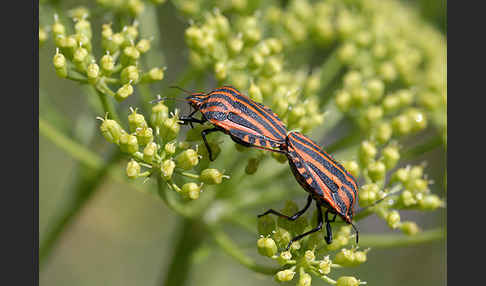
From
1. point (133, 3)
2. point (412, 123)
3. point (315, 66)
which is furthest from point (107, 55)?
point (315, 66)

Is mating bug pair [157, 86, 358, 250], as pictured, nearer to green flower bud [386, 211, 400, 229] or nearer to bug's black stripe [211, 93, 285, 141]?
bug's black stripe [211, 93, 285, 141]

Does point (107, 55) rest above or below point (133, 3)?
below

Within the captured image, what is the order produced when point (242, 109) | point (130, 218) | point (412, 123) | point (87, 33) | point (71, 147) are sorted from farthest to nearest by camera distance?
1. point (130, 218)
2. point (412, 123)
3. point (71, 147)
4. point (87, 33)
5. point (242, 109)

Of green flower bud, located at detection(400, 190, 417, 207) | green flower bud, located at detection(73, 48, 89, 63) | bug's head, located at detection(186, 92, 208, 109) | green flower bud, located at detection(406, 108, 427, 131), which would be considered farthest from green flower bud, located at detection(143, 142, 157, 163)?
green flower bud, located at detection(406, 108, 427, 131)

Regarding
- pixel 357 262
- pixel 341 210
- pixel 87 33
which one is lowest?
pixel 357 262

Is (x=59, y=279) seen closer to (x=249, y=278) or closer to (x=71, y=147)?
(x=249, y=278)

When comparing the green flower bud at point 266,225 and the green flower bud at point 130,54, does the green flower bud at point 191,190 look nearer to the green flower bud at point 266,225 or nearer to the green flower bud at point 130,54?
the green flower bud at point 266,225
